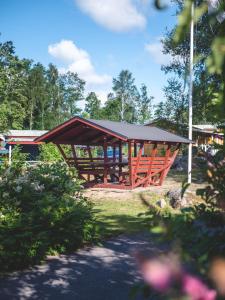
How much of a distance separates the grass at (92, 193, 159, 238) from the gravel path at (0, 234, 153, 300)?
1.16 meters

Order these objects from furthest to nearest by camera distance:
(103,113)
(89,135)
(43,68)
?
(103,113)
(43,68)
(89,135)

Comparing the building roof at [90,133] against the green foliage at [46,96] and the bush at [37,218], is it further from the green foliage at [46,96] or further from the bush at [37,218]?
the green foliage at [46,96]

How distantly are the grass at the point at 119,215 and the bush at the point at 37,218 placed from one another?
1140 mm

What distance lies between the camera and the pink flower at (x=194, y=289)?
694mm

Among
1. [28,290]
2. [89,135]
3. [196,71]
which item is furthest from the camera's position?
[196,71]

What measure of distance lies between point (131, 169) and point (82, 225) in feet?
30.4

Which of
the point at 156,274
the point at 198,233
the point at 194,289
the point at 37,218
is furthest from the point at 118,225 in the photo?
the point at 156,274

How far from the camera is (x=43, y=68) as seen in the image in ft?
317

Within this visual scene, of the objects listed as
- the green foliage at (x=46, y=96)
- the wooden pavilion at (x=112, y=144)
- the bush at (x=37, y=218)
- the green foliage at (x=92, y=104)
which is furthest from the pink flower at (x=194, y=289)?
the green foliage at (x=92, y=104)

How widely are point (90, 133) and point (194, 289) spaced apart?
19.1 meters

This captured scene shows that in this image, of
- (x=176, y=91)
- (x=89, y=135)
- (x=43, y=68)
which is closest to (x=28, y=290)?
(x=89, y=135)

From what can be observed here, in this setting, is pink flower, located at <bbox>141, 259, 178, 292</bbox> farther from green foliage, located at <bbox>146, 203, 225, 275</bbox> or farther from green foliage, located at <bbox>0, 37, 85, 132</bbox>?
green foliage, located at <bbox>0, 37, 85, 132</bbox>

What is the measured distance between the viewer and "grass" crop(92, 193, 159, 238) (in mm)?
9613

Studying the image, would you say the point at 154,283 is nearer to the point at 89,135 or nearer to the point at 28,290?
the point at 28,290
